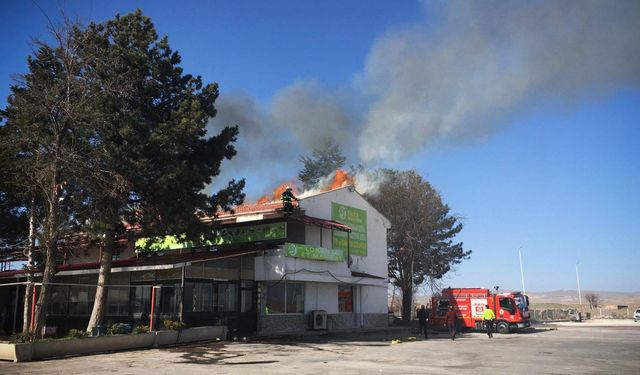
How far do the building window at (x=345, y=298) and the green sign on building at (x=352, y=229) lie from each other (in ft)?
7.89

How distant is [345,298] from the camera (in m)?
32.6

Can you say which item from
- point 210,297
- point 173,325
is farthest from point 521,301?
point 173,325

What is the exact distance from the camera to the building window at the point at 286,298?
1064 inches

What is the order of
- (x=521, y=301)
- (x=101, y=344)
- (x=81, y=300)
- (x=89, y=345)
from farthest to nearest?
(x=521, y=301) < (x=81, y=300) < (x=101, y=344) < (x=89, y=345)

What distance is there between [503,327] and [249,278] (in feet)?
57.3

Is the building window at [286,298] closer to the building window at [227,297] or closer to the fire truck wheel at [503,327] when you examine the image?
the building window at [227,297]

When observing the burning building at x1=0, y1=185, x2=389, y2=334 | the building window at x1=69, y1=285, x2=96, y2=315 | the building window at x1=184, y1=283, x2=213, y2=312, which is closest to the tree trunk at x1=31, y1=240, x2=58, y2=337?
the burning building at x1=0, y1=185, x2=389, y2=334

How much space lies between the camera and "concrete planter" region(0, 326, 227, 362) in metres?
15.5

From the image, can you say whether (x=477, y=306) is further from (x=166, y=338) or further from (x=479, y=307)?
(x=166, y=338)

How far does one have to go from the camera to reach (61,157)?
59.0 feet

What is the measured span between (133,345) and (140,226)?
5047 mm

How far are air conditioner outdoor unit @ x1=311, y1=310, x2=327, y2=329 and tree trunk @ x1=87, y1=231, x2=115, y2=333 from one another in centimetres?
1160

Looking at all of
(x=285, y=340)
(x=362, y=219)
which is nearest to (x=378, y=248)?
(x=362, y=219)

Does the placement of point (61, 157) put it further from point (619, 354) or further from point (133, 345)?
point (619, 354)
